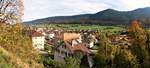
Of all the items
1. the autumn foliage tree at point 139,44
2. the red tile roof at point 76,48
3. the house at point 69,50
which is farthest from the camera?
the red tile roof at point 76,48

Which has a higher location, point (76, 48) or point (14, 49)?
point (14, 49)

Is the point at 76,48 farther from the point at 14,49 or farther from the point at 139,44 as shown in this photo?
the point at 14,49

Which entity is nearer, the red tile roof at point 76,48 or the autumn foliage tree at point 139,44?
the autumn foliage tree at point 139,44

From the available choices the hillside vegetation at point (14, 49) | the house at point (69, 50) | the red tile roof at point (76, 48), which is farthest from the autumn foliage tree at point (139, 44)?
the hillside vegetation at point (14, 49)

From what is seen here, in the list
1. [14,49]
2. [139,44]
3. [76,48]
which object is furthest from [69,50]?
[14,49]

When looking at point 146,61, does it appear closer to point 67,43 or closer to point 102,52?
point 102,52

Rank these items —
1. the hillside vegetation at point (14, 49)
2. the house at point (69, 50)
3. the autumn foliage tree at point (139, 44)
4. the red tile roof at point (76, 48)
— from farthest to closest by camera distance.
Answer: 1. the red tile roof at point (76, 48)
2. the house at point (69, 50)
3. the autumn foliage tree at point (139, 44)
4. the hillside vegetation at point (14, 49)

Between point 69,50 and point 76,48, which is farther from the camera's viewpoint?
point 76,48

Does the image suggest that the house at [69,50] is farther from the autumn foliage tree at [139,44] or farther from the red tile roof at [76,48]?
the autumn foliage tree at [139,44]

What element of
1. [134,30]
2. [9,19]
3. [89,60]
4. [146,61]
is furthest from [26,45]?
[89,60]
